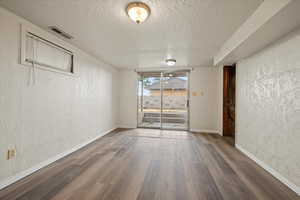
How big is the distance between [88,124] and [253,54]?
4.14m

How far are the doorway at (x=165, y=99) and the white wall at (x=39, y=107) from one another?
2237 millimetres

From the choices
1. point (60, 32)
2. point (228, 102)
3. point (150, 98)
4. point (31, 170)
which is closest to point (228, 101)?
point (228, 102)

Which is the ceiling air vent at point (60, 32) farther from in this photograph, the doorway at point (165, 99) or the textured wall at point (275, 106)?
the textured wall at point (275, 106)

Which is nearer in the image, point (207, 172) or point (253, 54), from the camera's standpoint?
point (207, 172)

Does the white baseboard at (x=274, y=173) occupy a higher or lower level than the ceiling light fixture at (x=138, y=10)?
lower

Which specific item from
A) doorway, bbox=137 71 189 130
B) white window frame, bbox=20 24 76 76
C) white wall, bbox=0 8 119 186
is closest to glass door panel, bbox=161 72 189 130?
doorway, bbox=137 71 189 130

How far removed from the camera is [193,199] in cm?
156

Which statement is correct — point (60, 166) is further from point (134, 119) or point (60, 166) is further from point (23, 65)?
point (134, 119)

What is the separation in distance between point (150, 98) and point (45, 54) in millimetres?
3798

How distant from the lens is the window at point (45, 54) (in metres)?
2.03

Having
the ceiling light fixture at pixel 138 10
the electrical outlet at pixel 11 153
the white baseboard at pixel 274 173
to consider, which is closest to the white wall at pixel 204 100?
the white baseboard at pixel 274 173

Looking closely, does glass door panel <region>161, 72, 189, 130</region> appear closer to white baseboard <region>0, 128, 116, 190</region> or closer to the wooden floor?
the wooden floor

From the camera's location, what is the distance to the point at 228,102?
4.23 m

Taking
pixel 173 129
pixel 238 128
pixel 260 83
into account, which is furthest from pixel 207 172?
pixel 173 129
